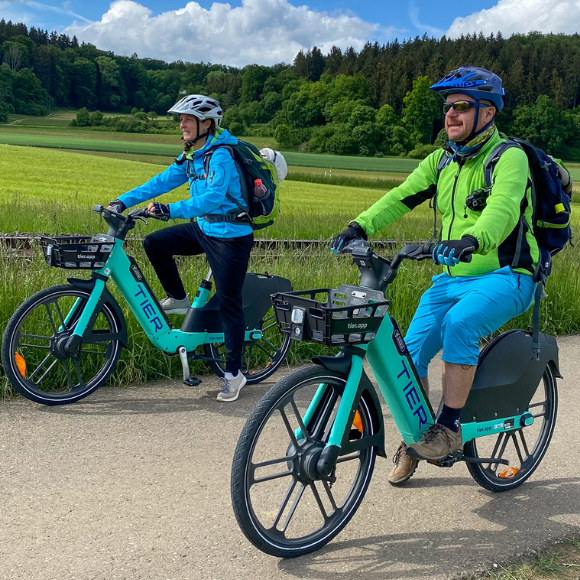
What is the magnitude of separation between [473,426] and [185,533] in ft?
4.93

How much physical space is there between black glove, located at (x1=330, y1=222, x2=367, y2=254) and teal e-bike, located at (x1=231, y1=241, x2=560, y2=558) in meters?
0.14

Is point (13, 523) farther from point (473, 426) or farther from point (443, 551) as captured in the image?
point (473, 426)

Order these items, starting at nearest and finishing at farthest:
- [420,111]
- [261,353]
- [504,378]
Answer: [504,378], [261,353], [420,111]

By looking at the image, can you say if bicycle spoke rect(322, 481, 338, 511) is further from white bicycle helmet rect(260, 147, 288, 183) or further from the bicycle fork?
white bicycle helmet rect(260, 147, 288, 183)

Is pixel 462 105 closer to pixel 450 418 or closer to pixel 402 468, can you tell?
pixel 450 418

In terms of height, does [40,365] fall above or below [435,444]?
→ below

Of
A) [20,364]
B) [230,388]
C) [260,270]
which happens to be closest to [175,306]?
[230,388]

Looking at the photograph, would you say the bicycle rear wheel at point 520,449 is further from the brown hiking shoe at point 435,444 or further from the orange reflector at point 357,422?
the orange reflector at point 357,422

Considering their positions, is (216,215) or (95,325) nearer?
(216,215)

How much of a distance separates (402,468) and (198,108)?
284 centimetres

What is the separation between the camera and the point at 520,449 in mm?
4242

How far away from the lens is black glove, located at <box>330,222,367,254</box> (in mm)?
3355

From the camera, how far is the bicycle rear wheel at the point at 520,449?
396 cm

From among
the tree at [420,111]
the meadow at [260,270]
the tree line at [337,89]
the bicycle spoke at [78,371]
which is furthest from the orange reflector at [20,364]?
the tree at [420,111]
